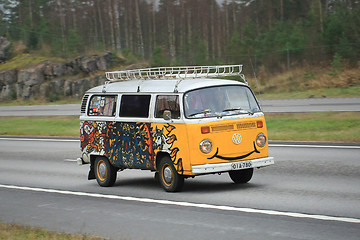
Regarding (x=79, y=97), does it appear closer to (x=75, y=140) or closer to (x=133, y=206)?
(x=75, y=140)

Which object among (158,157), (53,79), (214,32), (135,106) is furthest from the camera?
(214,32)

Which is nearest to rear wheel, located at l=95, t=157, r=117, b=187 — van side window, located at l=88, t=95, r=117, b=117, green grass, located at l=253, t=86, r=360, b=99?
van side window, located at l=88, t=95, r=117, b=117

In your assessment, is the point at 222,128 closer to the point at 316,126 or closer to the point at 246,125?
the point at 246,125

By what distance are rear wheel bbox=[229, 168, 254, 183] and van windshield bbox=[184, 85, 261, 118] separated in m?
1.26

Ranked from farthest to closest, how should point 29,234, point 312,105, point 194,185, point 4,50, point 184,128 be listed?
1. point 4,50
2. point 312,105
3. point 194,185
4. point 184,128
5. point 29,234

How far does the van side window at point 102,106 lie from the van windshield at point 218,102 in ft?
7.55

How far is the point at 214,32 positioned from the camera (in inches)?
3720

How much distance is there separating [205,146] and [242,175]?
1682 mm

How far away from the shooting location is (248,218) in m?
8.90

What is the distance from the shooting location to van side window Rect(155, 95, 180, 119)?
38.0 feet

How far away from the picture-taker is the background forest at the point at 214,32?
42.9 m

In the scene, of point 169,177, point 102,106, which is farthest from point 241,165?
point 102,106

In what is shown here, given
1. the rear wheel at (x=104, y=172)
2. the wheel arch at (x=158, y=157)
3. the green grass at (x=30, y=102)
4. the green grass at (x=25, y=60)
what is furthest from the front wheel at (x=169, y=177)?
the green grass at (x=25, y=60)

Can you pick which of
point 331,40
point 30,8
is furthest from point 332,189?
point 30,8
